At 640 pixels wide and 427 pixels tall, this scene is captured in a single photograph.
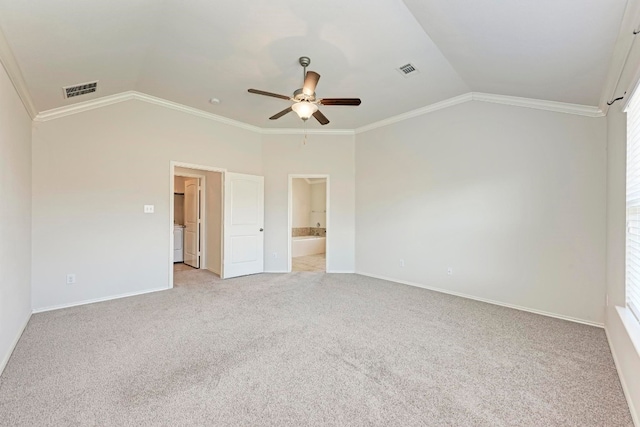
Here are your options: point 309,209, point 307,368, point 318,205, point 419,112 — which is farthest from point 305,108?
point 309,209

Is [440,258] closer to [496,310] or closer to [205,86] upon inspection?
[496,310]

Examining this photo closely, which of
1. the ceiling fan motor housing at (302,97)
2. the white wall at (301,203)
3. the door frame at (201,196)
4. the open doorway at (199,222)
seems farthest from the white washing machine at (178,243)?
the ceiling fan motor housing at (302,97)

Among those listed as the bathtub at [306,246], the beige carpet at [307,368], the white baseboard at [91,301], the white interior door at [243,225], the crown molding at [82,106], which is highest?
the crown molding at [82,106]

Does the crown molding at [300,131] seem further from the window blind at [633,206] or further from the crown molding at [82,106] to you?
the window blind at [633,206]

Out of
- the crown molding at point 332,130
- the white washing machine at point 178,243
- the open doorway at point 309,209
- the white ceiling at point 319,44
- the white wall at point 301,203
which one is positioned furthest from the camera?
the white wall at point 301,203

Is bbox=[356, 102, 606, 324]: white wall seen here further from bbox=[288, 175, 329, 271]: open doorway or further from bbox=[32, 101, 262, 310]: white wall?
bbox=[288, 175, 329, 271]: open doorway

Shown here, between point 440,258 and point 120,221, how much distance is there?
4.80 m

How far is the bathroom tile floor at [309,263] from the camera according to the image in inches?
242

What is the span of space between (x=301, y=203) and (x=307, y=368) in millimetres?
7673

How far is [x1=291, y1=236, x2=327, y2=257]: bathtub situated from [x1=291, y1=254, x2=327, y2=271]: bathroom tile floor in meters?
0.28

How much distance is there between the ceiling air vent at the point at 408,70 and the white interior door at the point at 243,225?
3.23 m

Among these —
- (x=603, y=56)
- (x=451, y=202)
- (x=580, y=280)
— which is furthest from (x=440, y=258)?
(x=603, y=56)

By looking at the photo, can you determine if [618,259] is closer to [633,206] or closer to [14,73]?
[633,206]

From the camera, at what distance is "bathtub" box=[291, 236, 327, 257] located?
26.3ft
